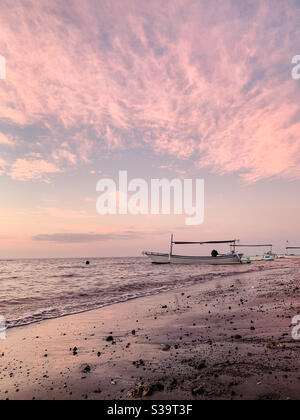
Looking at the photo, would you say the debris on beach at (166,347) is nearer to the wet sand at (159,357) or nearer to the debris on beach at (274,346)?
the wet sand at (159,357)

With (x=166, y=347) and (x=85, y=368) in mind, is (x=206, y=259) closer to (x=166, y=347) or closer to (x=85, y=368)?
(x=166, y=347)

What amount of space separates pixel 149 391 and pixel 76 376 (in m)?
2.34

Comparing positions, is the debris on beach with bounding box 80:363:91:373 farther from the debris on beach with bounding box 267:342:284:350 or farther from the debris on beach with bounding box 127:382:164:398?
the debris on beach with bounding box 267:342:284:350

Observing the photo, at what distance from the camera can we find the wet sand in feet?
17.3

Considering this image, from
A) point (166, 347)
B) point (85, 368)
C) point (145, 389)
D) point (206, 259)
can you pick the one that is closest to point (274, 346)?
point (166, 347)

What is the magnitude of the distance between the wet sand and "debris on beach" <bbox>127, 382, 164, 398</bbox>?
0.07 ft

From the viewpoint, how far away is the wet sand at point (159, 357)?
5.26m

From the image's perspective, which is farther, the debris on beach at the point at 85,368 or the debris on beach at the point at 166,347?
the debris on beach at the point at 166,347

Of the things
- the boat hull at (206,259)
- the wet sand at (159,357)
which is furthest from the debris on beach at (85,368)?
the boat hull at (206,259)

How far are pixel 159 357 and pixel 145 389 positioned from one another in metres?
2.00

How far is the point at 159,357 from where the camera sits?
711 cm

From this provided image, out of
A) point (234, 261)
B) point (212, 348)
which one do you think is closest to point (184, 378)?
point (212, 348)

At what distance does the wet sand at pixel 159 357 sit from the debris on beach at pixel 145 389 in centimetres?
2
